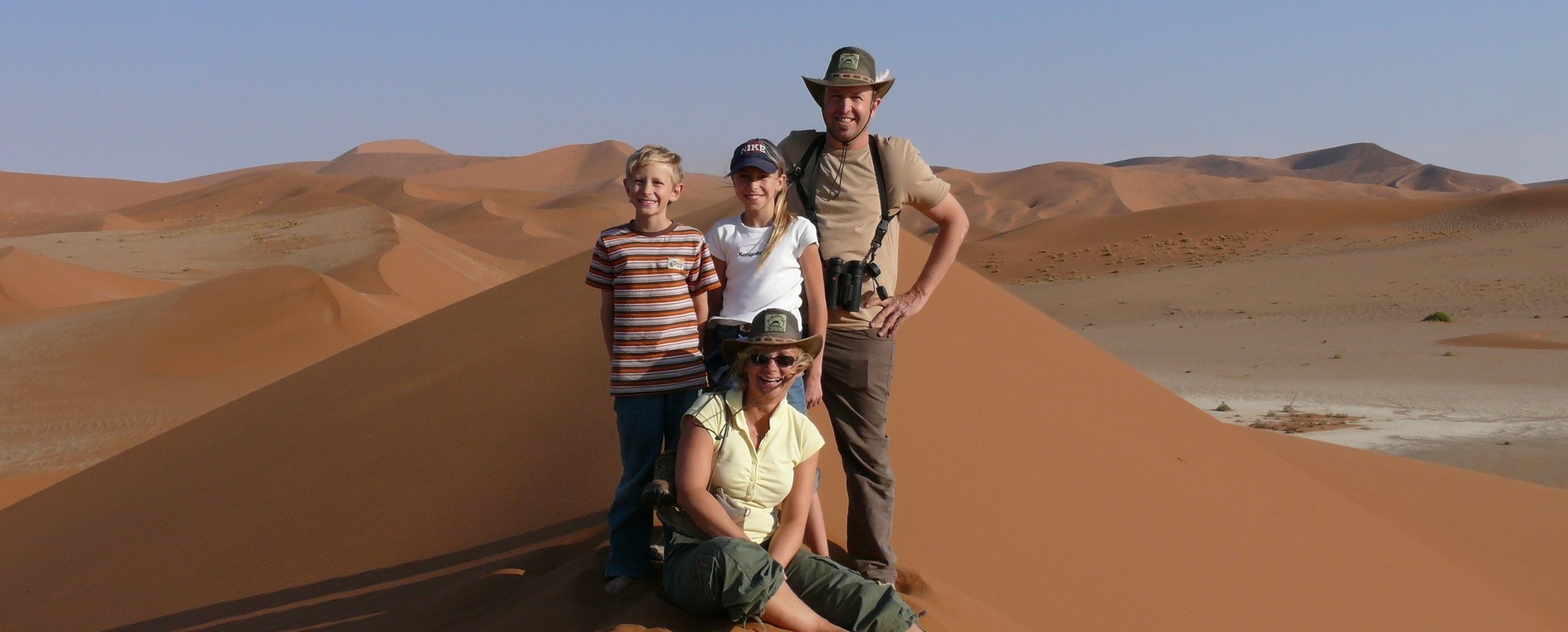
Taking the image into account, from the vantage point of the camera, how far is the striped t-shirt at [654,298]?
3.38m

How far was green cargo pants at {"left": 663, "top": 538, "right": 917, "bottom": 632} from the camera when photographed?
2902 millimetres

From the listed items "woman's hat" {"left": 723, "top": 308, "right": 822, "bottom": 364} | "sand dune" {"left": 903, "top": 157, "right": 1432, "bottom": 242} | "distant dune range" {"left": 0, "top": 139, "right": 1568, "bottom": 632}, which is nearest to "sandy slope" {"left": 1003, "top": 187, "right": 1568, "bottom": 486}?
"distant dune range" {"left": 0, "top": 139, "right": 1568, "bottom": 632}

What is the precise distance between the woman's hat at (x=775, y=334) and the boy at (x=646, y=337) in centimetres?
27

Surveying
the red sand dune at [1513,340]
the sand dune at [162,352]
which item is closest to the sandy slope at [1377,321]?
the red sand dune at [1513,340]

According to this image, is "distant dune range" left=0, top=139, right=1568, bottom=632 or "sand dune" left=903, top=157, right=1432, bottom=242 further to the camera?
"sand dune" left=903, top=157, right=1432, bottom=242

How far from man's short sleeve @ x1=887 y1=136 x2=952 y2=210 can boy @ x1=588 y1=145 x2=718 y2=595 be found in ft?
2.04

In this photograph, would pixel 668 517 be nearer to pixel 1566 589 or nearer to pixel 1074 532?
pixel 1074 532

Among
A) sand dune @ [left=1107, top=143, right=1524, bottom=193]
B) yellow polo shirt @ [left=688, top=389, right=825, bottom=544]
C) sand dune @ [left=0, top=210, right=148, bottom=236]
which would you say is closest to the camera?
yellow polo shirt @ [left=688, top=389, right=825, bottom=544]

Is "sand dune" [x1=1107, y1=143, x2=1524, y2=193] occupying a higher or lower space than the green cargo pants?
higher

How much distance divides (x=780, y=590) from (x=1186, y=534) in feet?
9.54

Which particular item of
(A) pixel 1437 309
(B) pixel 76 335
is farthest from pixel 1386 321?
(B) pixel 76 335

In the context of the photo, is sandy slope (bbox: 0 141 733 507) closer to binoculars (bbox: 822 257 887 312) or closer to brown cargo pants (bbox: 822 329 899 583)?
binoculars (bbox: 822 257 887 312)

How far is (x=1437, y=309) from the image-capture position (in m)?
24.3

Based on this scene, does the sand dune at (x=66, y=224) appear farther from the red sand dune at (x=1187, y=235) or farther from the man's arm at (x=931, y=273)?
the man's arm at (x=931, y=273)
